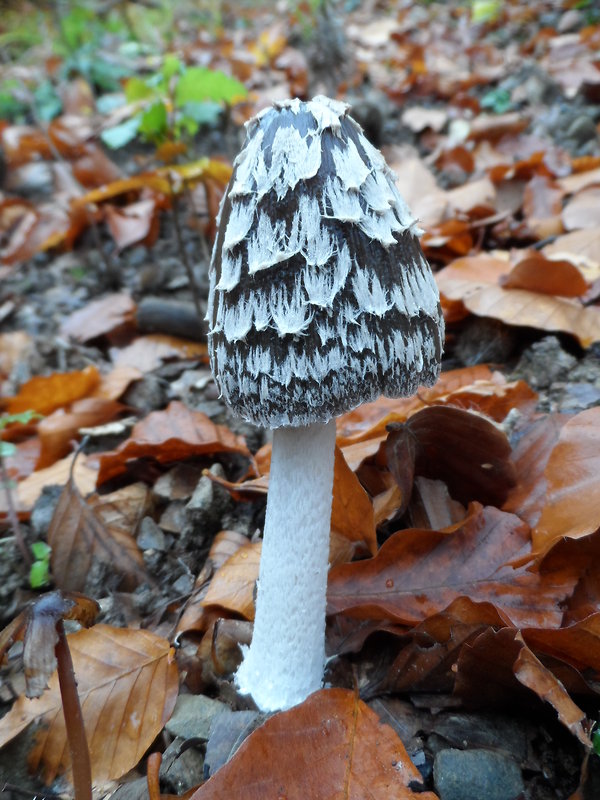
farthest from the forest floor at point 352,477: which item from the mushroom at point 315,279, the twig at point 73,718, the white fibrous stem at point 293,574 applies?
the mushroom at point 315,279

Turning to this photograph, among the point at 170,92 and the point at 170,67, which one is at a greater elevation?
the point at 170,67

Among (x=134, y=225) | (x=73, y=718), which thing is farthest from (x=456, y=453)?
(x=134, y=225)

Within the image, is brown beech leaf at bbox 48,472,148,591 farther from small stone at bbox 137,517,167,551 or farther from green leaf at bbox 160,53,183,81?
green leaf at bbox 160,53,183,81

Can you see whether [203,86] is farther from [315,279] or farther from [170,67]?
[315,279]

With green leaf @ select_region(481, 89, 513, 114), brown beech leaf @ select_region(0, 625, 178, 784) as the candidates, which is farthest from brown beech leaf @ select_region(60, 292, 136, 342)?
green leaf @ select_region(481, 89, 513, 114)

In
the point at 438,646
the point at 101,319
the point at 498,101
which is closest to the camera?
the point at 438,646

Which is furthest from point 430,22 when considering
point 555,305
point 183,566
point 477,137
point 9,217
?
point 183,566
